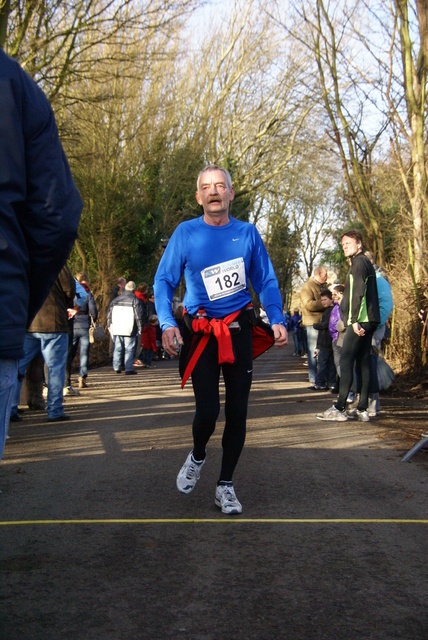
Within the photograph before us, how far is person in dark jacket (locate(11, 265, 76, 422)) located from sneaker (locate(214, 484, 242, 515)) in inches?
177

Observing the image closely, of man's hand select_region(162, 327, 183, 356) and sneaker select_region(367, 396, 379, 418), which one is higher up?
man's hand select_region(162, 327, 183, 356)

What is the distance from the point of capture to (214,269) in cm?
505

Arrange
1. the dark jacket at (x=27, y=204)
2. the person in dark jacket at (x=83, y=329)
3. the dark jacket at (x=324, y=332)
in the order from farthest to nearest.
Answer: the person in dark jacket at (x=83, y=329) → the dark jacket at (x=324, y=332) → the dark jacket at (x=27, y=204)

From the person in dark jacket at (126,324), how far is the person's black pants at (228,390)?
1193cm

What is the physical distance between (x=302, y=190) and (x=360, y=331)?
37.4 meters

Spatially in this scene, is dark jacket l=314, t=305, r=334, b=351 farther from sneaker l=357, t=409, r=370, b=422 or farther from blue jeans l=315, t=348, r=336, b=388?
sneaker l=357, t=409, r=370, b=422

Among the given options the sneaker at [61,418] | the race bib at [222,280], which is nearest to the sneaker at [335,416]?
the sneaker at [61,418]

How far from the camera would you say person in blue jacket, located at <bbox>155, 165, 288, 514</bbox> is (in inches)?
196

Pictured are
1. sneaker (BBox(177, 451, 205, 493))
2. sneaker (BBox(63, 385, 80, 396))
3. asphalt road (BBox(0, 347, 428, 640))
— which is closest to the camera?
asphalt road (BBox(0, 347, 428, 640))

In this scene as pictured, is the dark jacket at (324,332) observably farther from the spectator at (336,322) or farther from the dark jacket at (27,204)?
the dark jacket at (27,204)

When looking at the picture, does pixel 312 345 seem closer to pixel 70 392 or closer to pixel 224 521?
pixel 70 392

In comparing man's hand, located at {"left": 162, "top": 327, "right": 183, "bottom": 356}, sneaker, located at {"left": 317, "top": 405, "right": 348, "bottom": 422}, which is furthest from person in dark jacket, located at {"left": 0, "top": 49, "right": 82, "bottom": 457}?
sneaker, located at {"left": 317, "top": 405, "right": 348, "bottom": 422}

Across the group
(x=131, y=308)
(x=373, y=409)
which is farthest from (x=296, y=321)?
(x=373, y=409)

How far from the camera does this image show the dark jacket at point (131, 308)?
17.1 meters
